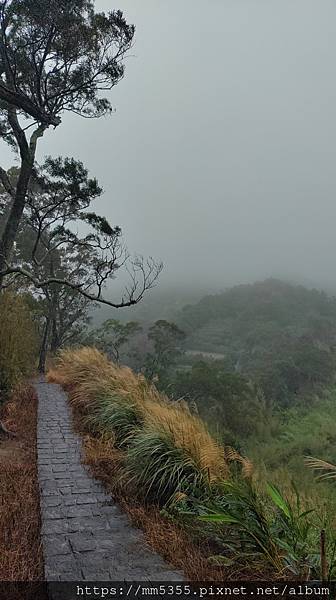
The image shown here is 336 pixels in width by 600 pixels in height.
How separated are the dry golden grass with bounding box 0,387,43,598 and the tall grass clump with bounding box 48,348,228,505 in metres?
0.92

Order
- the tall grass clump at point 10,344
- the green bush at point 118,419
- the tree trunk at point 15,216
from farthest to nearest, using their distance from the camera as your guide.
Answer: the tall grass clump at point 10,344 → the tree trunk at point 15,216 → the green bush at point 118,419

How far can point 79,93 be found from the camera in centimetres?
749

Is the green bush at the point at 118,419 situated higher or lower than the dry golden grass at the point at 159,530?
higher

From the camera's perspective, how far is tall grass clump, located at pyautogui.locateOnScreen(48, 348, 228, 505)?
12.6 feet

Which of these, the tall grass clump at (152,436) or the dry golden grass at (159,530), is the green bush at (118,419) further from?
the dry golden grass at (159,530)

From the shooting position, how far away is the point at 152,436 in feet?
14.1

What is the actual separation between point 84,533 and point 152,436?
4.06 ft

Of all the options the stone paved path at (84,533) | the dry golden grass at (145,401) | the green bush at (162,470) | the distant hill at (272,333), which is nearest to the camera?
the stone paved path at (84,533)

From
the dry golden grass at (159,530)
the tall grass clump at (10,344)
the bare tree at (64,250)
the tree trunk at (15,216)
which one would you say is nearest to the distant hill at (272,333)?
the bare tree at (64,250)

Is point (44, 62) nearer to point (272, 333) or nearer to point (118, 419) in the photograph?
point (118, 419)

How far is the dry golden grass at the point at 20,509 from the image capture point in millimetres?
2750

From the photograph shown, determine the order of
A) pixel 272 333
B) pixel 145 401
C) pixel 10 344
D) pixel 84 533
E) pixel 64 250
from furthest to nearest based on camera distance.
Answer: pixel 272 333, pixel 64 250, pixel 10 344, pixel 145 401, pixel 84 533

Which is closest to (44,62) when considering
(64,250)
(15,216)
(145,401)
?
(15,216)

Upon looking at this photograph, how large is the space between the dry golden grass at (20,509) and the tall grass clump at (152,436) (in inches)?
36.2
